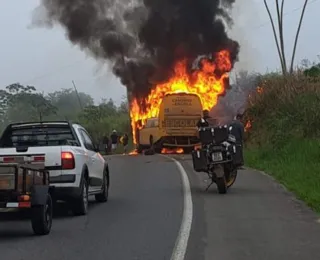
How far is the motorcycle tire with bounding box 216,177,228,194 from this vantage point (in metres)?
15.1

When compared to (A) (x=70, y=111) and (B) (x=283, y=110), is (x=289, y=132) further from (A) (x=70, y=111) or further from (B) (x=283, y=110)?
(A) (x=70, y=111)

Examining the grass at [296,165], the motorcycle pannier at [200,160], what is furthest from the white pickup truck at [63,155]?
the grass at [296,165]

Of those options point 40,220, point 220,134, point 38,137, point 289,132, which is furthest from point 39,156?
point 289,132

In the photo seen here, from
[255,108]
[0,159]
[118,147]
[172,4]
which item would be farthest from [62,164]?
[118,147]

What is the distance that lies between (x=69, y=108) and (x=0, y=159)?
173 feet

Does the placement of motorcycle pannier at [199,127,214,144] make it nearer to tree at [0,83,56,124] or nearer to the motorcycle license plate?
the motorcycle license plate

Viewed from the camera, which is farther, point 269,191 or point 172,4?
point 172,4

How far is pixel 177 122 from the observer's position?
114 feet

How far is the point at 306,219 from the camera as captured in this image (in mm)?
11586

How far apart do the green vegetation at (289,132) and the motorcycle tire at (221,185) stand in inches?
62.2

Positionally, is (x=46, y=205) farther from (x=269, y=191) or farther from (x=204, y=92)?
(x=204, y=92)

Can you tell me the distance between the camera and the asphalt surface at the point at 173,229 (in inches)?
349

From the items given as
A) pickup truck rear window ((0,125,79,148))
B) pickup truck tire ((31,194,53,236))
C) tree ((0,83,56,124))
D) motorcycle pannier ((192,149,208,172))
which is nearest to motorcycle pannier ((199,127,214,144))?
motorcycle pannier ((192,149,208,172))

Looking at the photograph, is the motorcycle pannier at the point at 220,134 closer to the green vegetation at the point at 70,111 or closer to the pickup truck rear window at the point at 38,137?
the pickup truck rear window at the point at 38,137
